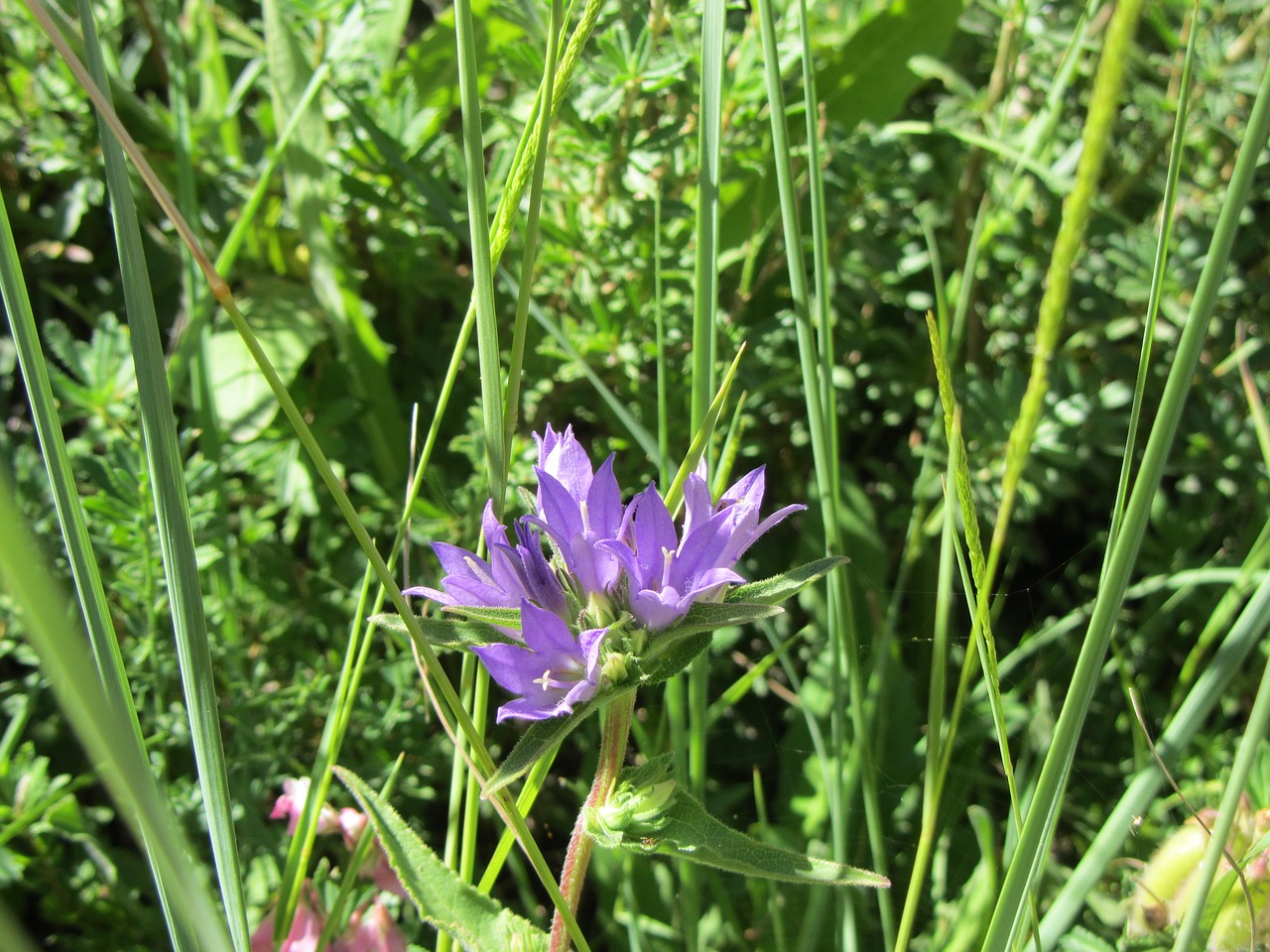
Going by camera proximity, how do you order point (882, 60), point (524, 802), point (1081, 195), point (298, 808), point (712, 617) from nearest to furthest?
point (1081, 195), point (712, 617), point (524, 802), point (298, 808), point (882, 60)

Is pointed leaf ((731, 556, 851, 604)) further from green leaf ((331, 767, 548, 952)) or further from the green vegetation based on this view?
green leaf ((331, 767, 548, 952))

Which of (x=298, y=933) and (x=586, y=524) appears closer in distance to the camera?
(x=586, y=524)

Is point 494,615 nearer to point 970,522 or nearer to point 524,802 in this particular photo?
point 524,802

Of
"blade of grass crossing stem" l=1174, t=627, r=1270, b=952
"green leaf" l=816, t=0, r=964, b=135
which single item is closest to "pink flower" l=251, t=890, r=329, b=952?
"blade of grass crossing stem" l=1174, t=627, r=1270, b=952

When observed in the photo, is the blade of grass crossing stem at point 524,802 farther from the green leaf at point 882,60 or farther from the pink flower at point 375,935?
the green leaf at point 882,60

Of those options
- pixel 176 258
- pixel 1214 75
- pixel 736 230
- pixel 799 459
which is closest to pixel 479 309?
pixel 736 230

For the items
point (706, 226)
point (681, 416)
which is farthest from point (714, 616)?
point (681, 416)
